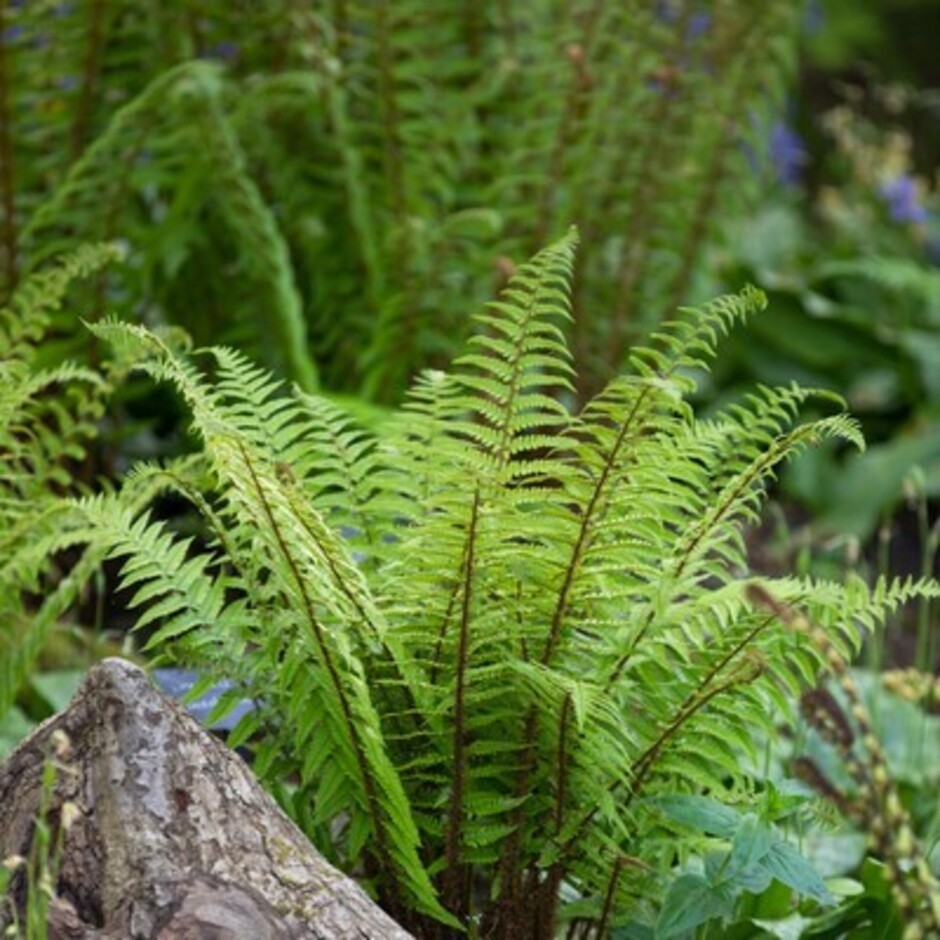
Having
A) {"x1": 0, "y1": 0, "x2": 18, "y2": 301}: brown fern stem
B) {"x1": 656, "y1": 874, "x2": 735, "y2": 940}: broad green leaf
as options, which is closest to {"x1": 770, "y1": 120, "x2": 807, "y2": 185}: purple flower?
{"x1": 0, "y1": 0, "x2": 18, "y2": 301}: brown fern stem

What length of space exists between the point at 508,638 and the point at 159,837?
0.40m

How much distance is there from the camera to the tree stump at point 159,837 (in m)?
1.75

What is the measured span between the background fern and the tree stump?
71.8 inches

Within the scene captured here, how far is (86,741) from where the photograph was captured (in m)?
1.85

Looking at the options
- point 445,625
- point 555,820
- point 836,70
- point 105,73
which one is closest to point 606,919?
point 555,820

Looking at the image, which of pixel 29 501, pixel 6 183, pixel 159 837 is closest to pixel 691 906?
pixel 159 837

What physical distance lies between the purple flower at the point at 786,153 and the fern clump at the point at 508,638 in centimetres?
419

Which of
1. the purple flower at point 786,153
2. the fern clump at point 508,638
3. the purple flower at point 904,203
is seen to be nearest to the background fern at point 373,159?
the fern clump at point 508,638

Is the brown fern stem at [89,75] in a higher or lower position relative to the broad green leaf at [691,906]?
higher

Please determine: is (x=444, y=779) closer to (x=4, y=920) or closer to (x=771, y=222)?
(x=4, y=920)

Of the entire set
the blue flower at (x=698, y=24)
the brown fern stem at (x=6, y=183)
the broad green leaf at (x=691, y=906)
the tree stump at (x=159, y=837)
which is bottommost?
the broad green leaf at (x=691, y=906)

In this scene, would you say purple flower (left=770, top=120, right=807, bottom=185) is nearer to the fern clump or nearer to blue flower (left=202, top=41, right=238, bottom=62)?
blue flower (left=202, top=41, right=238, bottom=62)

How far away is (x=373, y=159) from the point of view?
13.9 feet

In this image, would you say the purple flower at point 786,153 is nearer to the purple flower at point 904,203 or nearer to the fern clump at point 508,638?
the purple flower at point 904,203
